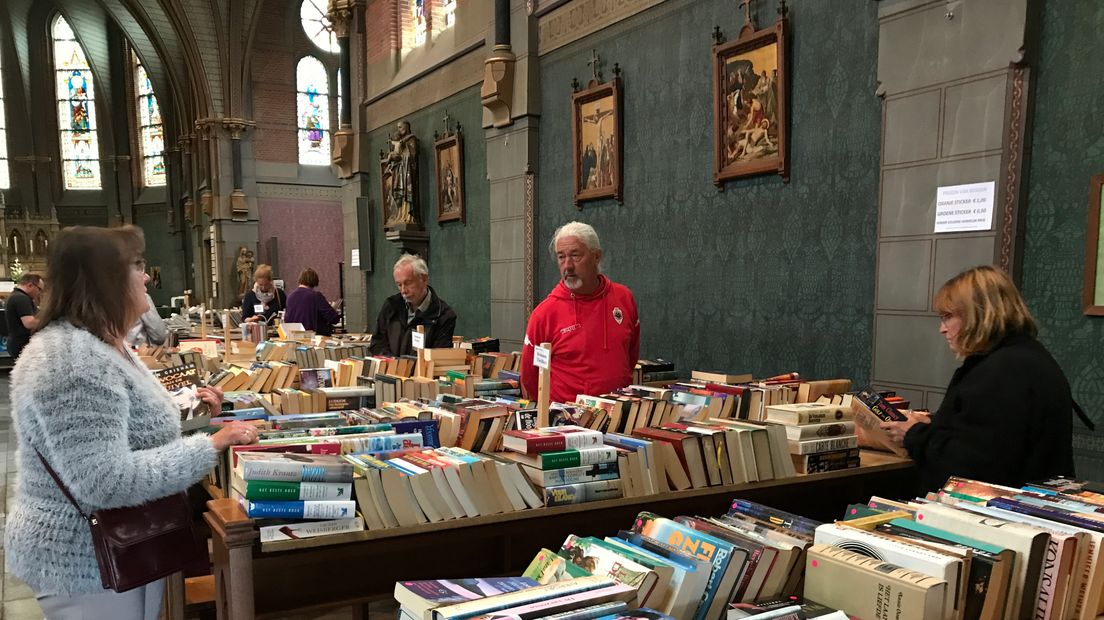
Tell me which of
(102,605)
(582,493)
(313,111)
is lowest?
(102,605)

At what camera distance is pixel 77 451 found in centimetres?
169

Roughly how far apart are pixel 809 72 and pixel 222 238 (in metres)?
14.9

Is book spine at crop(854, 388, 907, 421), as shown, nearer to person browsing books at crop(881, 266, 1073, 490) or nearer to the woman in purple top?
person browsing books at crop(881, 266, 1073, 490)

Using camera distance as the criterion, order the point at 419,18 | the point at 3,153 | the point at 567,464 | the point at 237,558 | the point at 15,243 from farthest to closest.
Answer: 1. the point at 3,153
2. the point at 15,243
3. the point at 419,18
4. the point at 567,464
5. the point at 237,558

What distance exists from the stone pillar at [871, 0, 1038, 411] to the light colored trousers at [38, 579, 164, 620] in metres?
3.57

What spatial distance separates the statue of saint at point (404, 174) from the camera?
9391 mm

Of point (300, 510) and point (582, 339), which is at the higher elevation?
point (582, 339)

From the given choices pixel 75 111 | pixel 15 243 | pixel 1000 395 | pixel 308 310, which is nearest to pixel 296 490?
pixel 1000 395

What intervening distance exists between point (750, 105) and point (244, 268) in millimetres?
14212

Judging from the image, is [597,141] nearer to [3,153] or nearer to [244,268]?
[244,268]

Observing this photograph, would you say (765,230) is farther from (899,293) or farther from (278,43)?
(278,43)

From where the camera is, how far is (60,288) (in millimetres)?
1788

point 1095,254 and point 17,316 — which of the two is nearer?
point 1095,254

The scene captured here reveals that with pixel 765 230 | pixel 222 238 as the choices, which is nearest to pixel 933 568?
pixel 765 230
